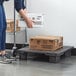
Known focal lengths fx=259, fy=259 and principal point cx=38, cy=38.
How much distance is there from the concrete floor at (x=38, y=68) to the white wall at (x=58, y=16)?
75cm

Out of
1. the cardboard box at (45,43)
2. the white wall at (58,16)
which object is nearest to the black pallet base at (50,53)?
the cardboard box at (45,43)

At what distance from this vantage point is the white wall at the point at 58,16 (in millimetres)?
4977

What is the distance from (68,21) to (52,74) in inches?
66.6

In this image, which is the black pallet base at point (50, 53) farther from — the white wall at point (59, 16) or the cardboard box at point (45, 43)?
the white wall at point (59, 16)

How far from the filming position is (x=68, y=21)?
16.4 ft

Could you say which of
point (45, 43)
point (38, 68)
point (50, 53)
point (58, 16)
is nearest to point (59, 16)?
point (58, 16)

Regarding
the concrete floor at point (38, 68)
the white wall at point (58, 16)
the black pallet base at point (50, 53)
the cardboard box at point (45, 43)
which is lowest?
the concrete floor at point (38, 68)

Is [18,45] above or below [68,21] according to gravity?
below

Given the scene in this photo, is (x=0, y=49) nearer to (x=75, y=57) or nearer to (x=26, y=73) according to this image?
(x=26, y=73)

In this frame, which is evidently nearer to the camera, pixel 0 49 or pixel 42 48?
pixel 0 49

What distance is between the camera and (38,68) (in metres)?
3.94

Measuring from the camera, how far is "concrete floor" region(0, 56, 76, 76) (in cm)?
360

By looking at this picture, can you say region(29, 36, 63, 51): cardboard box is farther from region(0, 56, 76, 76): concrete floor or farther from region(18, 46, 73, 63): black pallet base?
region(0, 56, 76, 76): concrete floor

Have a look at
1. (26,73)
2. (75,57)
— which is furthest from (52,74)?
(75,57)
